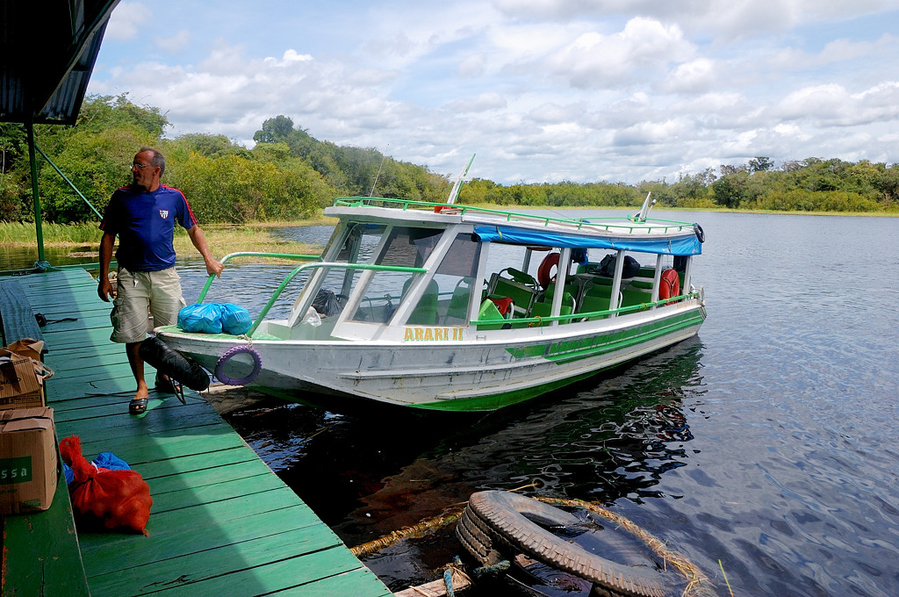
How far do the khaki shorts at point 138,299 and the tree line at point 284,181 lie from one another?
9.86 feet

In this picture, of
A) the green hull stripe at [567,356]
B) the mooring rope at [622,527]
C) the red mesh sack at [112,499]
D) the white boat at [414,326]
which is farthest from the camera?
the green hull stripe at [567,356]

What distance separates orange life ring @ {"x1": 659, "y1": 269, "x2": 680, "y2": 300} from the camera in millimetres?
11172

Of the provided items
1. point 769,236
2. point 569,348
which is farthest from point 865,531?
point 769,236

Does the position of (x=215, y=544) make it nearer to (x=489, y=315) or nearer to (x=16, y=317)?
(x=489, y=315)

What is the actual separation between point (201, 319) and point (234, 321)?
32cm

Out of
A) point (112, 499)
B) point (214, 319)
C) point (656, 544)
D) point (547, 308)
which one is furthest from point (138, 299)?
point (547, 308)

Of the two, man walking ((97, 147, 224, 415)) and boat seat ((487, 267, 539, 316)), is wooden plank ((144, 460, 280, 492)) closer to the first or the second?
man walking ((97, 147, 224, 415))

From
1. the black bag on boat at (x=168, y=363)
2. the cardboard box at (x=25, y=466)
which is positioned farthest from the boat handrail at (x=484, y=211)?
the cardboard box at (x=25, y=466)

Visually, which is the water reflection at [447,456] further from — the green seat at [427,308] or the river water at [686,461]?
the green seat at [427,308]

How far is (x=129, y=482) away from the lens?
3.58m

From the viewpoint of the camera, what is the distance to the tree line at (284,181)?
3266 centimetres

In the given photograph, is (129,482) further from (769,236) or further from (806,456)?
(769,236)

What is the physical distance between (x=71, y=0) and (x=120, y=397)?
3.41 m

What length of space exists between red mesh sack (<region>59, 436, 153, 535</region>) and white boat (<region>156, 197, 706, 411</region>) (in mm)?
1884
